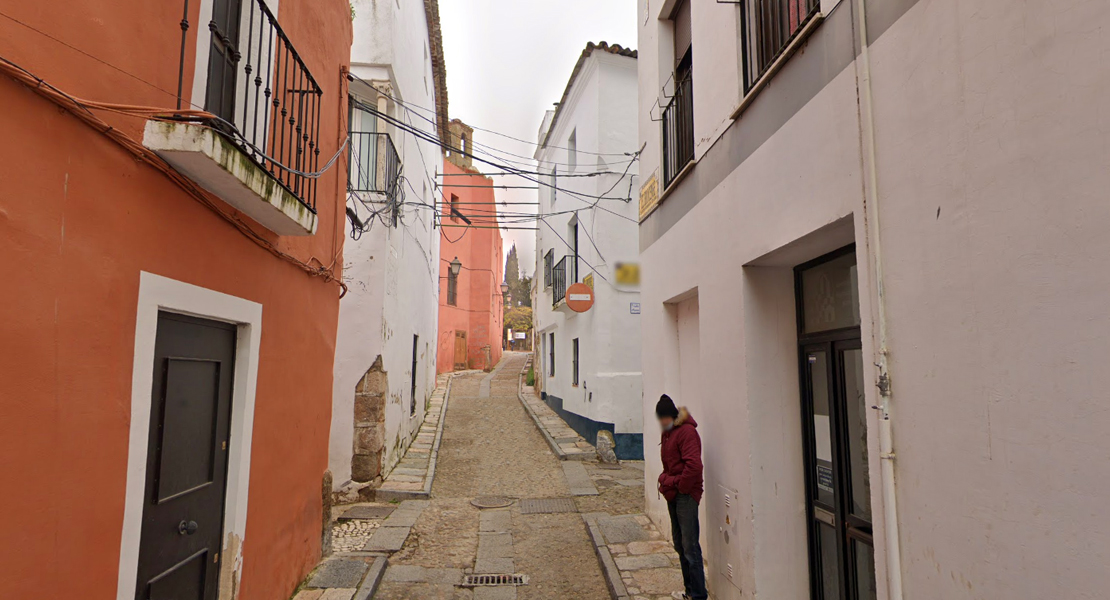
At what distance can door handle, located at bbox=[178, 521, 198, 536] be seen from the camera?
328cm

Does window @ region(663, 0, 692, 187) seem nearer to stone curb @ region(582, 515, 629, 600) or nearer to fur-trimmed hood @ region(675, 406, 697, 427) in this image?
fur-trimmed hood @ region(675, 406, 697, 427)

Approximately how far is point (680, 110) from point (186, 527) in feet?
18.4

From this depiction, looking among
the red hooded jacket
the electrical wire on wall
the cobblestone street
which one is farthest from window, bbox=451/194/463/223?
the electrical wire on wall

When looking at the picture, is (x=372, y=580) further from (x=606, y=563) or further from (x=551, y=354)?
(x=551, y=354)

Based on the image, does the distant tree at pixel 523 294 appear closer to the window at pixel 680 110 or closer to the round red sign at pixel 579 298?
the round red sign at pixel 579 298

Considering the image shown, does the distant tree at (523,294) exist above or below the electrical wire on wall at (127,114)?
above

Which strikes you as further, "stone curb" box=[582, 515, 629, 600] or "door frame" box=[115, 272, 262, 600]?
"stone curb" box=[582, 515, 629, 600]

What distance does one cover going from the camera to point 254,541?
4.17 meters

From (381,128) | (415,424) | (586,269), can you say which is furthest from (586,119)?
(415,424)

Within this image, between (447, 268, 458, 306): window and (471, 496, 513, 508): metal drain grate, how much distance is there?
17273mm

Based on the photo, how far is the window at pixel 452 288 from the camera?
25.6 m

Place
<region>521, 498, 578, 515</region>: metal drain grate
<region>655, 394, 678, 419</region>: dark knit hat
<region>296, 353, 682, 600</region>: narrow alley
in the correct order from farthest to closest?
<region>521, 498, 578, 515</region>: metal drain grate → <region>296, 353, 682, 600</region>: narrow alley → <region>655, 394, 678, 419</region>: dark knit hat

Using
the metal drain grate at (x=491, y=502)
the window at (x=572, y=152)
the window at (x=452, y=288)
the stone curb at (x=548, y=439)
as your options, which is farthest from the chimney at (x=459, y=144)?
the metal drain grate at (x=491, y=502)

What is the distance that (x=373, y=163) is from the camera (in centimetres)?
928
